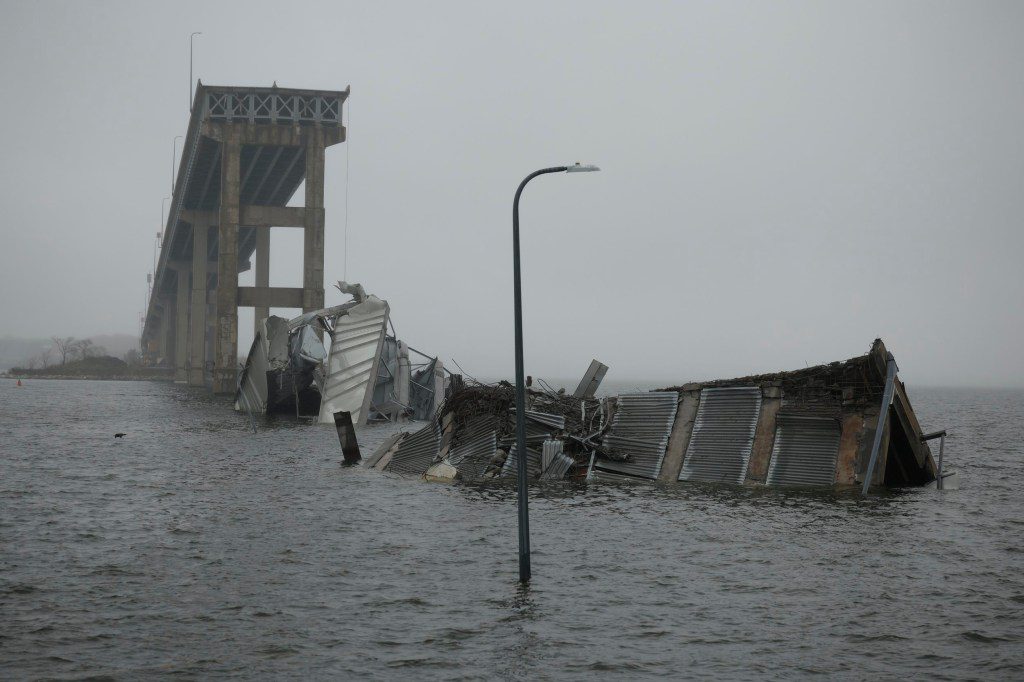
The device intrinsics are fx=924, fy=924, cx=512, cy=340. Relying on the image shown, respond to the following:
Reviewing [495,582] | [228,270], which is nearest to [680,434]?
[495,582]

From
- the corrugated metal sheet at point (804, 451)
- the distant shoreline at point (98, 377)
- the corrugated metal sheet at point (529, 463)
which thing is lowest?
the distant shoreline at point (98, 377)

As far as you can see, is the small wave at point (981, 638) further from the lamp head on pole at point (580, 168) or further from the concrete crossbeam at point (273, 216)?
the concrete crossbeam at point (273, 216)

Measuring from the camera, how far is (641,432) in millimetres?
27625

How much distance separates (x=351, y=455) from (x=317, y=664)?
21.8m

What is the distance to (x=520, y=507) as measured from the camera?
47.4 feet

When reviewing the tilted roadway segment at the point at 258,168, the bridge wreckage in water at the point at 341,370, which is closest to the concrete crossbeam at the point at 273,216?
the tilted roadway segment at the point at 258,168

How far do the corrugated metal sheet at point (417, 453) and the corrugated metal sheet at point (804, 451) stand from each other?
36.0 feet

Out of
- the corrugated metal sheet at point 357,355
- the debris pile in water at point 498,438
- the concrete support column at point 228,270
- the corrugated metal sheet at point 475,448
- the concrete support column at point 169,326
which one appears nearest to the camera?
the debris pile in water at point 498,438

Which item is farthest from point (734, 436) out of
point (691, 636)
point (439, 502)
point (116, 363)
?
point (116, 363)

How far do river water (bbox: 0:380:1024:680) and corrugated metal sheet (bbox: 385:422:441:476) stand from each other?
2228 millimetres

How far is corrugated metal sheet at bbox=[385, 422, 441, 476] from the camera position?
2994 cm

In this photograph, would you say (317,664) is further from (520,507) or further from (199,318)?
(199,318)

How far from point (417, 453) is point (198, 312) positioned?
8513 centimetres

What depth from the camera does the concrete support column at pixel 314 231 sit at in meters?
76.8
